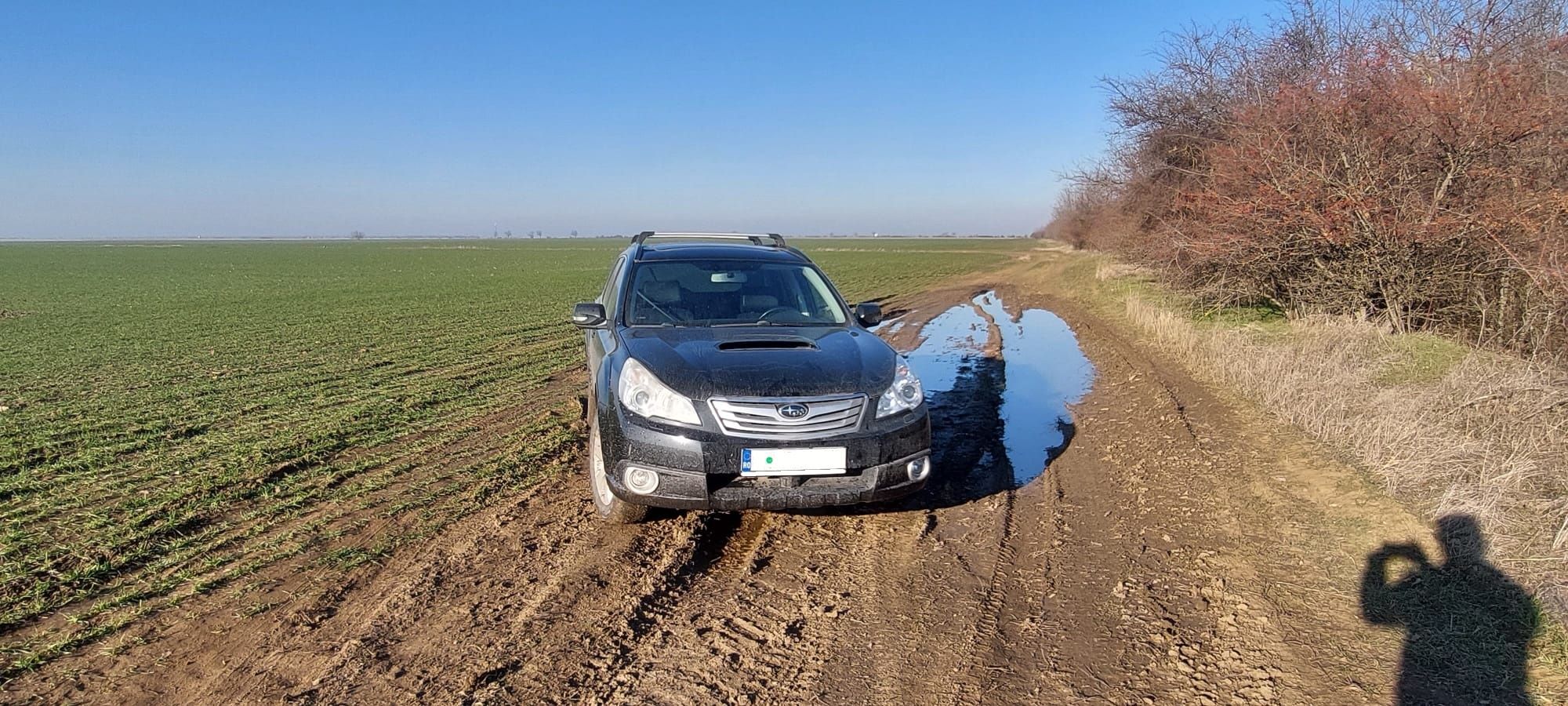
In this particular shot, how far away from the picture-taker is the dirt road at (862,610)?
3039mm

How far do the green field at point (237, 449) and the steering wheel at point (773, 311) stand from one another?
1.94 m

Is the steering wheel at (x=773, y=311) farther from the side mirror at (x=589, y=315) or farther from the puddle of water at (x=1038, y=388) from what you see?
the puddle of water at (x=1038, y=388)

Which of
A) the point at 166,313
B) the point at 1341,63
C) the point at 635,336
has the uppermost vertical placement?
the point at 1341,63

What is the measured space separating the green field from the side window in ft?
4.07

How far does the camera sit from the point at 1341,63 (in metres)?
10.7

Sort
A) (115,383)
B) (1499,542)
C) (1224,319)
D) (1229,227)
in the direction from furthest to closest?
(1224,319)
(1229,227)
(115,383)
(1499,542)

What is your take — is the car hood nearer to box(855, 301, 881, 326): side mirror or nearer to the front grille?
the front grille

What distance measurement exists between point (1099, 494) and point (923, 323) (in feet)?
36.0

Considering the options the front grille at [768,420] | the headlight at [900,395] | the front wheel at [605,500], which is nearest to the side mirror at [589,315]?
the front wheel at [605,500]

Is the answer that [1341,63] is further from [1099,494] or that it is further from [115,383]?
[115,383]

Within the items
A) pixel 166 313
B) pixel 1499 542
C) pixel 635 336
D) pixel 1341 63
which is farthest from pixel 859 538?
pixel 166 313

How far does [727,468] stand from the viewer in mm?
4020

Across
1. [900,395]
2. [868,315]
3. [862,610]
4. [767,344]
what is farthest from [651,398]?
[868,315]

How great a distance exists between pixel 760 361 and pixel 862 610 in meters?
1.43
